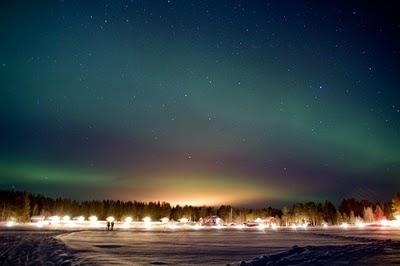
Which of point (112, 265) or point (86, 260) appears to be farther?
point (86, 260)

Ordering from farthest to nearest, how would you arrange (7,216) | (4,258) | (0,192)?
(0,192) → (7,216) → (4,258)

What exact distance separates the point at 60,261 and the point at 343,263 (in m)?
14.2

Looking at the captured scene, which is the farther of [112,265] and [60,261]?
[60,261]

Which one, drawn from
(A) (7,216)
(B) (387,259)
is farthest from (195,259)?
(A) (7,216)

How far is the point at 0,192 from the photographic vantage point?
182750mm

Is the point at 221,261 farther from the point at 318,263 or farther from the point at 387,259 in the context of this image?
the point at 387,259

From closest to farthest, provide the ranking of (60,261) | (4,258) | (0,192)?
(60,261)
(4,258)
(0,192)

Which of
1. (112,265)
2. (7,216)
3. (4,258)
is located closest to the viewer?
(112,265)

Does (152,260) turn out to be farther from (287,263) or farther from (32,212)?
(32,212)

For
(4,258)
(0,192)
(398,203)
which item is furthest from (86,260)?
(0,192)

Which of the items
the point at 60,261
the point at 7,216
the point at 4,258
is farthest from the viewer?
the point at 7,216

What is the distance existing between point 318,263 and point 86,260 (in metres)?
11.7

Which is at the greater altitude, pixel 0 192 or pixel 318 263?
pixel 0 192

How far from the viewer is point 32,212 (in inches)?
7569
